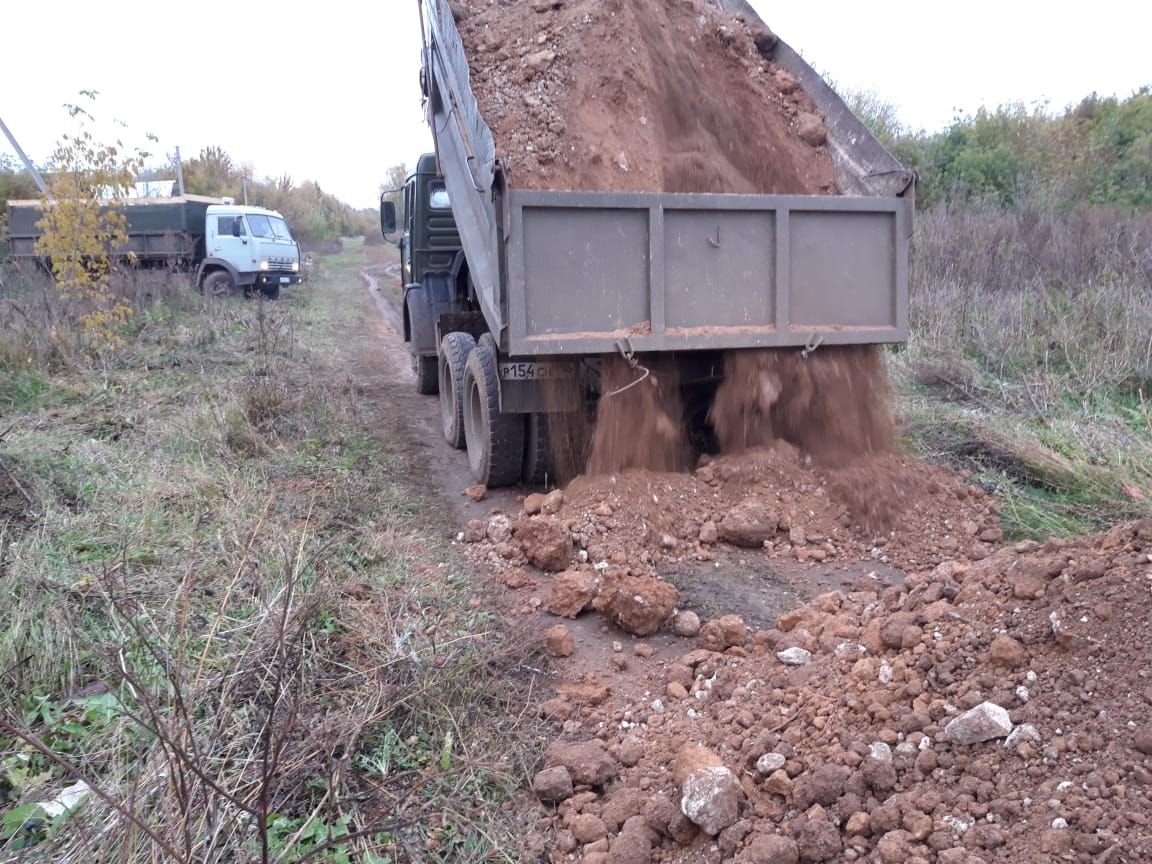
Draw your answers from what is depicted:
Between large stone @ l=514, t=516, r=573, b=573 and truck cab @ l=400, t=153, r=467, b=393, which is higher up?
truck cab @ l=400, t=153, r=467, b=393

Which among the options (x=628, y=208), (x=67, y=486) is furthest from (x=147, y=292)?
(x=628, y=208)

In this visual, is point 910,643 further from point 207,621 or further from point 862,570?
point 207,621

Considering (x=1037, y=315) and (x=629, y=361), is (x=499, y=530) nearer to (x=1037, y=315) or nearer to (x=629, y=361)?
(x=629, y=361)

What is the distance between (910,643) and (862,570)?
5.73 feet

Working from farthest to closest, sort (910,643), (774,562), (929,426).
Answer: (929,426) < (774,562) < (910,643)

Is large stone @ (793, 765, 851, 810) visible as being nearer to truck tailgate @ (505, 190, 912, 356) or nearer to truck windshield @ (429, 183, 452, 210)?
truck tailgate @ (505, 190, 912, 356)

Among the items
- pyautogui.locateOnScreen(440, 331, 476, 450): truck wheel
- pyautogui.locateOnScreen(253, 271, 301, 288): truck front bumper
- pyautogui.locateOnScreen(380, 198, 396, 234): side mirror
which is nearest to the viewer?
pyautogui.locateOnScreen(440, 331, 476, 450): truck wheel

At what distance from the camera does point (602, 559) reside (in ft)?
16.4

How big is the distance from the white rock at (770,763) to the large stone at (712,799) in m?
0.10

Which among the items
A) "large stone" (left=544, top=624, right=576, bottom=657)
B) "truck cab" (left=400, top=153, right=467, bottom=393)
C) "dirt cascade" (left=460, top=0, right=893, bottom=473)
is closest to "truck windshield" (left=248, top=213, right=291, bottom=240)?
"truck cab" (left=400, top=153, right=467, bottom=393)

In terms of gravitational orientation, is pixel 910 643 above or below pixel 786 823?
above

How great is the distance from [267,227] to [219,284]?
244 centimetres

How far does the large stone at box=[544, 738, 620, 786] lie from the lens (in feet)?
10.3

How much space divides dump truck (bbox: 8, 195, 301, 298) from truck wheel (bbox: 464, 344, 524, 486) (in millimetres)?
16497
